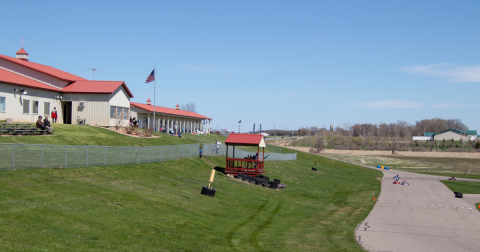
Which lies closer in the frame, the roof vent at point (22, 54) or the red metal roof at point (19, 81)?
the red metal roof at point (19, 81)

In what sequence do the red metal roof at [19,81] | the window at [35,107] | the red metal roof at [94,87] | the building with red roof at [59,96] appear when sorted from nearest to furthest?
the red metal roof at [19,81]
the building with red roof at [59,96]
the window at [35,107]
the red metal roof at [94,87]

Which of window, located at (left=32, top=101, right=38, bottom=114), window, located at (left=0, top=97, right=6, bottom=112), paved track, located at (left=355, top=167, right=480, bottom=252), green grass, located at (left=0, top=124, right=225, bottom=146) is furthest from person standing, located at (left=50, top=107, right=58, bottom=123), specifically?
paved track, located at (left=355, top=167, right=480, bottom=252)

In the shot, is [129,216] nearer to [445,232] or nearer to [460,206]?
[445,232]

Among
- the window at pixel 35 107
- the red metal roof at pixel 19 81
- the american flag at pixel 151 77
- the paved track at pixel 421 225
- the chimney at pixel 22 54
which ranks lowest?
the paved track at pixel 421 225

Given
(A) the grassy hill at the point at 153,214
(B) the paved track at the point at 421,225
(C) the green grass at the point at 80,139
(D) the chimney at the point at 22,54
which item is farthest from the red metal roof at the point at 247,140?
(D) the chimney at the point at 22,54

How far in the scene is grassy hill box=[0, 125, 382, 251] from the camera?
12.9m

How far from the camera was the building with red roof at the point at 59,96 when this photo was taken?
1547 inches

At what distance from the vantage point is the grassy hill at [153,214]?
12875 millimetres

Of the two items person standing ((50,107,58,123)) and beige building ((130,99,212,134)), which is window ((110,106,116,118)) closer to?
person standing ((50,107,58,123))

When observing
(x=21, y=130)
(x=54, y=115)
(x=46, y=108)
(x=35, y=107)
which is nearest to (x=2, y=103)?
(x=35, y=107)

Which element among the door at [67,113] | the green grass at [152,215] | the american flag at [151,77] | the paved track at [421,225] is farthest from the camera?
the american flag at [151,77]

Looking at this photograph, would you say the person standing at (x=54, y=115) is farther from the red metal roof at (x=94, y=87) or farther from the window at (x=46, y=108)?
the red metal roof at (x=94, y=87)

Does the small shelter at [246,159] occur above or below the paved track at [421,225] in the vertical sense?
above

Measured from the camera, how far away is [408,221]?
23094 mm
